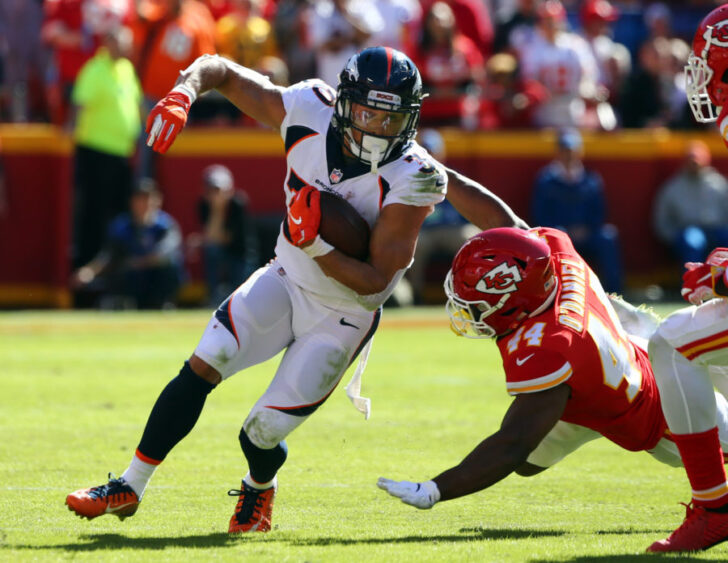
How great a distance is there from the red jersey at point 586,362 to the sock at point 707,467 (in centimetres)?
32

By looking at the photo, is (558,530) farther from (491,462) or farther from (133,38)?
(133,38)

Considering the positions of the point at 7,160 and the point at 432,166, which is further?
the point at 7,160

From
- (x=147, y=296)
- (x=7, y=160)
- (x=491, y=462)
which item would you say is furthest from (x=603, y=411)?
(x=7, y=160)

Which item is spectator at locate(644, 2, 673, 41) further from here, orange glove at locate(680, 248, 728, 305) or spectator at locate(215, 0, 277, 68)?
orange glove at locate(680, 248, 728, 305)

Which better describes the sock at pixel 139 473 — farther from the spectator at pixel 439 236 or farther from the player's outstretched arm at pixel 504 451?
the spectator at pixel 439 236

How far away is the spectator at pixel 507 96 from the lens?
44.0 feet

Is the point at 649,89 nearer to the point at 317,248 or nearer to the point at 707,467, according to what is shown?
the point at 317,248

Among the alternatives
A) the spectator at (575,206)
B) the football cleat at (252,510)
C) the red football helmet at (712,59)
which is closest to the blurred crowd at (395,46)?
the spectator at (575,206)

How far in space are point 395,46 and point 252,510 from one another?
8.90m

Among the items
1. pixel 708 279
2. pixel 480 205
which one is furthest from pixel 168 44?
pixel 708 279

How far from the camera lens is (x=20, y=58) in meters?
13.1

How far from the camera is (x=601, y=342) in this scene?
4379 millimetres

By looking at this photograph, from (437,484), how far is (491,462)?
20 cm

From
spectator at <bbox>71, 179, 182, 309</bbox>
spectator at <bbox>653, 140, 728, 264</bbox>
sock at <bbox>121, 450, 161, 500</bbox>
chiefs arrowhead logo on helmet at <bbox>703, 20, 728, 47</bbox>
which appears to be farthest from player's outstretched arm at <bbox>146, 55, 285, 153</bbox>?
spectator at <bbox>653, 140, 728, 264</bbox>
